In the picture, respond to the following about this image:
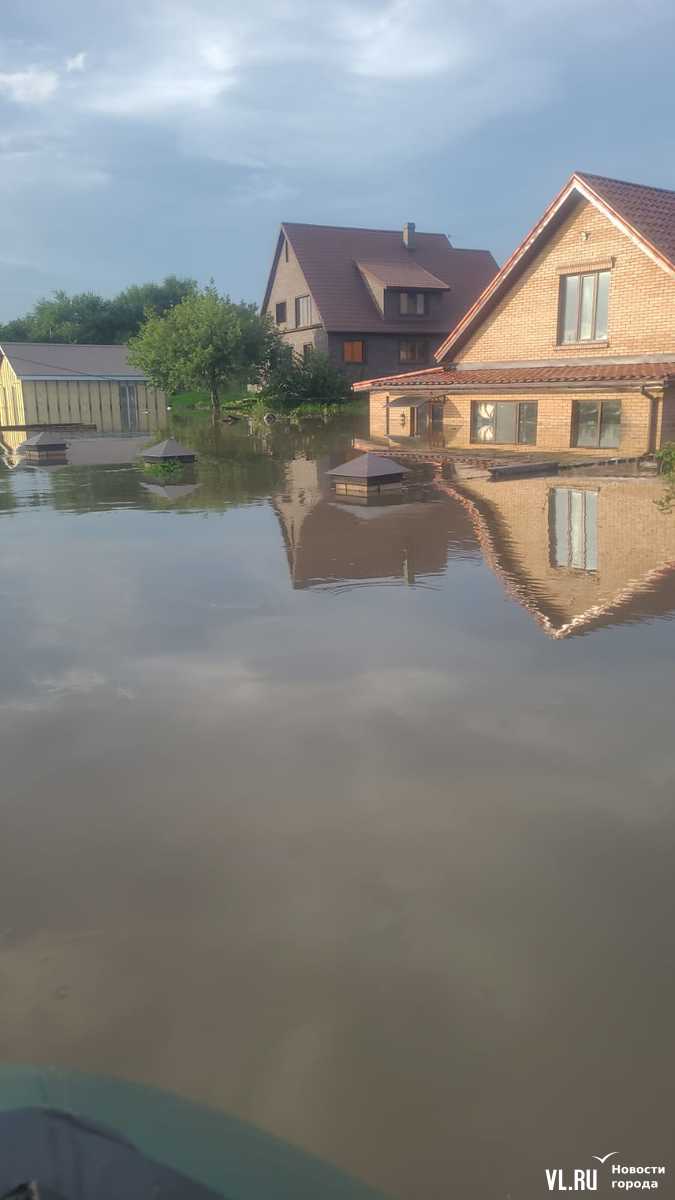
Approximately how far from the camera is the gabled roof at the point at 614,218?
72.0ft

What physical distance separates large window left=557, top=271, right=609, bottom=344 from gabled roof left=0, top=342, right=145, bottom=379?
28.7 metres

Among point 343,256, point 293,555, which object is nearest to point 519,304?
point 293,555

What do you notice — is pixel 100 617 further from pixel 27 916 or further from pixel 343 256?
pixel 343 256

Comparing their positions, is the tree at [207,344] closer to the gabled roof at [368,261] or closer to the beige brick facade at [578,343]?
the gabled roof at [368,261]

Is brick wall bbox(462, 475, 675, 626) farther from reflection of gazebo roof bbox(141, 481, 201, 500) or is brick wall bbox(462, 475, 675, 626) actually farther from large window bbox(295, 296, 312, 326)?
large window bbox(295, 296, 312, 326)

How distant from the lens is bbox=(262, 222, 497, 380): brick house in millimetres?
44438

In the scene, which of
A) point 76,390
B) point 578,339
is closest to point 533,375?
point 578,339

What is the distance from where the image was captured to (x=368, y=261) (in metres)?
46.9

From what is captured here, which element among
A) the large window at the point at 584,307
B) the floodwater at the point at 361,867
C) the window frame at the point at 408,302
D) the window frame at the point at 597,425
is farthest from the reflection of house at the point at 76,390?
the floodwater at the point at 361,867

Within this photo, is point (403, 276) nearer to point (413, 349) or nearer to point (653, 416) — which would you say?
point (413, 349)

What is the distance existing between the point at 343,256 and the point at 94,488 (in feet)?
105

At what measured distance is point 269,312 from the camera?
167 feet

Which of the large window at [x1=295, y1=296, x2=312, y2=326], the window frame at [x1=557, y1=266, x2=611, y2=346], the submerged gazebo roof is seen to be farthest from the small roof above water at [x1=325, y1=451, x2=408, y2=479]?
the large window at [x1=295, y1=296, x2=312, y2=326]

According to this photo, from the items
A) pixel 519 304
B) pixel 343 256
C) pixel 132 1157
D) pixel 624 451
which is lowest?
pixel 132 1157
